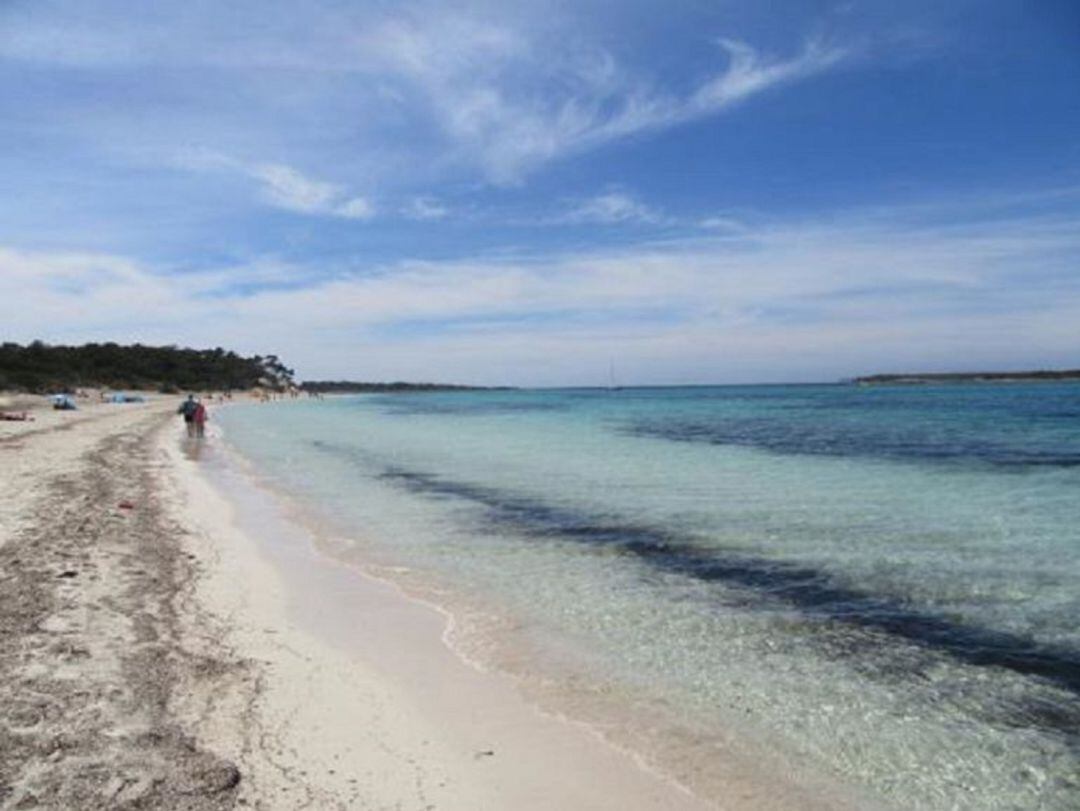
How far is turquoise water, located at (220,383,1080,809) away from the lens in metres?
4.91

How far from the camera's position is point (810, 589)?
8477 millimetres

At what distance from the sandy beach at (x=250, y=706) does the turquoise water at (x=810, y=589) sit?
0.95 metres

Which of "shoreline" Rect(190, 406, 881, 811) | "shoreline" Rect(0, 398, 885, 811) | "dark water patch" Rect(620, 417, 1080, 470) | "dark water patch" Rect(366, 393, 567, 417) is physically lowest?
"dark water patch" Rect(366, 393, 567, 417)

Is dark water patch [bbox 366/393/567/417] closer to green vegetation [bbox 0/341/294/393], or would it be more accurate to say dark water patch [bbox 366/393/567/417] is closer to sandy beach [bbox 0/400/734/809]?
green vegetation [bbox 0/341/294/393]

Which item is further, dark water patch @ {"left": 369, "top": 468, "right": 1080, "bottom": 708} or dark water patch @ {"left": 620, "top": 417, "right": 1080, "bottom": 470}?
dark water patch @ {"left": 620, "top": 417, "right": 1080, "bottom": 470}

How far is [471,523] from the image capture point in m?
13.1

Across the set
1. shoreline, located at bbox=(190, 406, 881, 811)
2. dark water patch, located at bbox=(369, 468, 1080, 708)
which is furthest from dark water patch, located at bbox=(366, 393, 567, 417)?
shoreline, located at bbox=(190, 406, 881, 811)

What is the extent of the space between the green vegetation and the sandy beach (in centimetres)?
6741

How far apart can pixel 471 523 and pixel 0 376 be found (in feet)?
223

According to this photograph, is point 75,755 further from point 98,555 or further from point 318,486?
point 318,486

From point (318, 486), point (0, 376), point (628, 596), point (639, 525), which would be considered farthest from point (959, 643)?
point (0, 376)

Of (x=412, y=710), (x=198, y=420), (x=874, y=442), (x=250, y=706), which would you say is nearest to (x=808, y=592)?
(x=412, y=710)

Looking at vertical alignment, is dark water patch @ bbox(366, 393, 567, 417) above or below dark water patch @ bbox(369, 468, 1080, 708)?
below

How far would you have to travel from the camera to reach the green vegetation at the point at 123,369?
74875 millimetres
